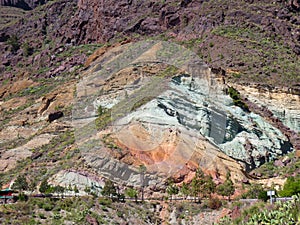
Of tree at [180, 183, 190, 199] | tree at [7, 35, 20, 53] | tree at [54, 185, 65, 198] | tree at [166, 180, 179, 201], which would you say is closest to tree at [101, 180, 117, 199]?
tree at [54, 185, 65, 198]

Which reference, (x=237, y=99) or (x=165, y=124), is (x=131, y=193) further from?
(x=237, y=99)

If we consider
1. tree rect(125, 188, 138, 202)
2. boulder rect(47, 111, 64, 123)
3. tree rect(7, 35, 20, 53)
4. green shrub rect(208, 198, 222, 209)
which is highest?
green shrub rect(208, 198, 222, 209)

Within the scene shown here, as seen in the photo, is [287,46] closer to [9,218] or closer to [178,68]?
[178,68]

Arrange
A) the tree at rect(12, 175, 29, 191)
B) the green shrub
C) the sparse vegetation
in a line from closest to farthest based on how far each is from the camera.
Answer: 1. the green shrub
2. the tree at rect(12, 175, 29, 191)
3. the sparse vegetation

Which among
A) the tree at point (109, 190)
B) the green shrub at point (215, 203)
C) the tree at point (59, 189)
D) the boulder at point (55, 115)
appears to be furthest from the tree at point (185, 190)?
the boulder at point (55, 115)

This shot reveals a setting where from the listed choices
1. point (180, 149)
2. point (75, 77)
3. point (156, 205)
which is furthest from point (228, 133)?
point (75, 77)

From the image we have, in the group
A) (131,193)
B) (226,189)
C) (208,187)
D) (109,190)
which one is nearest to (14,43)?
(131,193)

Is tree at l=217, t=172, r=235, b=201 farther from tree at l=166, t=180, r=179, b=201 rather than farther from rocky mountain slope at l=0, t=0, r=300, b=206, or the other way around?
tree at l=166, t=180, r=179, b=201

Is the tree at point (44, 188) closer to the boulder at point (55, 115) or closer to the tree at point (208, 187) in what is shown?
the tree at point (208, 187)
